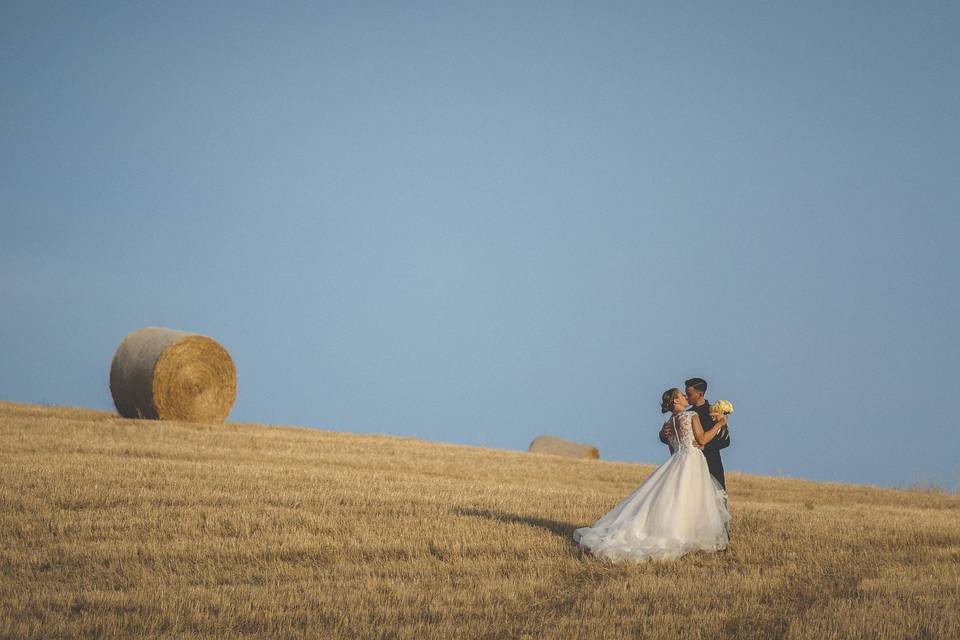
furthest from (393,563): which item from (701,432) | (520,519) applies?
(701,432)

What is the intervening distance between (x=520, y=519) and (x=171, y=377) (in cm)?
1519

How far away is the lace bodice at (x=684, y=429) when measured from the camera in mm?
12633

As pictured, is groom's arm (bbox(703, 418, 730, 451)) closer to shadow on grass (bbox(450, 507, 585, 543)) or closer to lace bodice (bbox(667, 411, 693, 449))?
lace bodice (bbox(667, 411, 693, 449))

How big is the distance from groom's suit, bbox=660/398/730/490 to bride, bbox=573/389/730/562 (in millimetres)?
274

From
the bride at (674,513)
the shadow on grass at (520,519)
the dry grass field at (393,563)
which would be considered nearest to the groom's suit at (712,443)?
the bride at (674,513)

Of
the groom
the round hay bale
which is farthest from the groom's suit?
the round hay bale

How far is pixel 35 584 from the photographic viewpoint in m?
9.56

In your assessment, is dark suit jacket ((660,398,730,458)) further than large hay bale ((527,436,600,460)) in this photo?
No

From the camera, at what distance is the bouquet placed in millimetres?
12367

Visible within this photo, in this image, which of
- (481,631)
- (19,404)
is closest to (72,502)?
(481,631)

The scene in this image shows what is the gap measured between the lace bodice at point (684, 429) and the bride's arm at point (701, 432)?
0.17 feet

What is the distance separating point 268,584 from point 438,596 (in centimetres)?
179

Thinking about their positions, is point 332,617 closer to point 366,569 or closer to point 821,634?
point 366,569

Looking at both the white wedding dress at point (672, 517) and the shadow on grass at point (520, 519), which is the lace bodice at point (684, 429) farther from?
the shadow on grass at point (520, 519)
